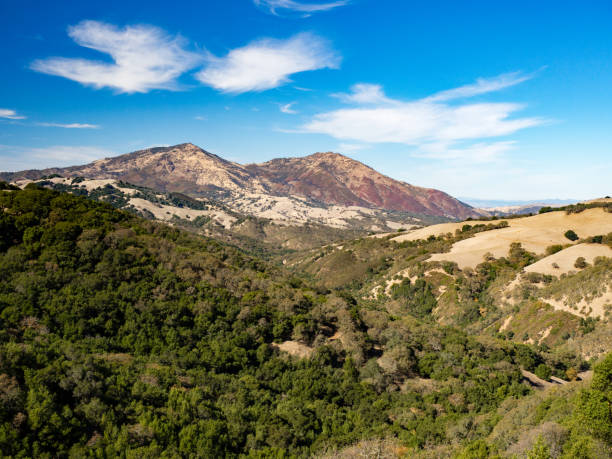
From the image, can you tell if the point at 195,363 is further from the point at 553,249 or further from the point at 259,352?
the point at 553,249

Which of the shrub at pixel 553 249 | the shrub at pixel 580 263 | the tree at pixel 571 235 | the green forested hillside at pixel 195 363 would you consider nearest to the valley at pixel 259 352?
the green forested hillside at pixel 195 363

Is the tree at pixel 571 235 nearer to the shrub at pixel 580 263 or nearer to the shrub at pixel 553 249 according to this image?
the shrub at pixel 553 249

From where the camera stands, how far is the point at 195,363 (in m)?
27.9

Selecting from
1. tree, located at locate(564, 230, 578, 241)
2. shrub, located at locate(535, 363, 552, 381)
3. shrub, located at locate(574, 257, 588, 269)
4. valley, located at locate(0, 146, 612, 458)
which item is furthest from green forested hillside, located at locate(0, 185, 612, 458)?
tree, located at locate(564, 230, 578, 241)

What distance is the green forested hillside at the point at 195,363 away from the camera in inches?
696

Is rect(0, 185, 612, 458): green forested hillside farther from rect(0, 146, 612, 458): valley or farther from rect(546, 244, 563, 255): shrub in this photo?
rect(546, 244, 563, 255): shrub

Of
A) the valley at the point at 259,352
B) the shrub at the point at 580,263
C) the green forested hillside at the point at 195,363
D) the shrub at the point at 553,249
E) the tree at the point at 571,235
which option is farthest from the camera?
the tree at the point at 571,235

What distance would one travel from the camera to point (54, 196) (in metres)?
44.2

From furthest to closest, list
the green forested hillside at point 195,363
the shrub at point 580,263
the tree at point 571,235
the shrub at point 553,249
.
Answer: the tree at point 571,235, the shrub at point 553,249, the shrub at point 580,263, the green forested hillside at point 195,363

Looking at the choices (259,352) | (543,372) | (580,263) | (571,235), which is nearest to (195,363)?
(259,352)

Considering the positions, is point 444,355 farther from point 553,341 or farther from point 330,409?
point 553,341

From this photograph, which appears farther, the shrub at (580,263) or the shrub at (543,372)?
the shrub at (580,263)

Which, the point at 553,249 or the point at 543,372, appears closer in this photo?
the point at 543,372

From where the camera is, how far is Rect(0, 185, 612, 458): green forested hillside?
17.7 m
